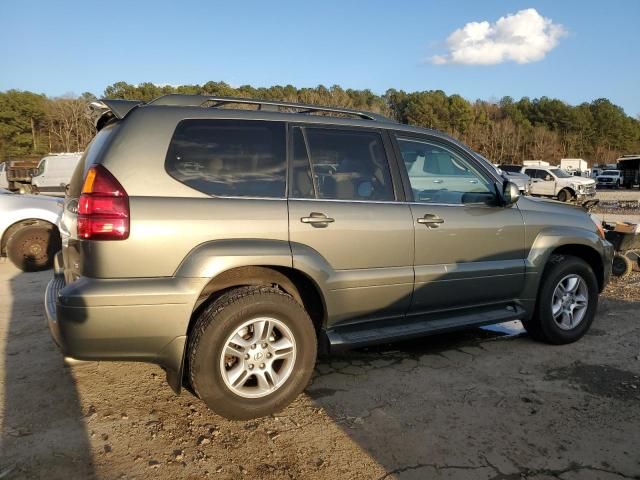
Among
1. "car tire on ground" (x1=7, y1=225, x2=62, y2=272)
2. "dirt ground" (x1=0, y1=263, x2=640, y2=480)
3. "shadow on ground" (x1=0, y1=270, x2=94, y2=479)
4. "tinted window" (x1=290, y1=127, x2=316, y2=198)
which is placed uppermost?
"tinted window" (x1=290, y1=127, x2=316, y2=198)

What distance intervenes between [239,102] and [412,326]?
205 cm

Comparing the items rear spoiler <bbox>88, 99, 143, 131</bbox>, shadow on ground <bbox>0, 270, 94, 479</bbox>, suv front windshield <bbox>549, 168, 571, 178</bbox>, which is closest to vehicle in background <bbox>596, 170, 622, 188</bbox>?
suv front windshield <bbox>549, 168, 571, 178</bbox>

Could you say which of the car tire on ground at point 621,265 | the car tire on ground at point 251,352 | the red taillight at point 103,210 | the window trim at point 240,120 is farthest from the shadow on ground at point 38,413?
the car tire on ground at point 621,265

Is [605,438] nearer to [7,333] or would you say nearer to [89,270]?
[89,270]

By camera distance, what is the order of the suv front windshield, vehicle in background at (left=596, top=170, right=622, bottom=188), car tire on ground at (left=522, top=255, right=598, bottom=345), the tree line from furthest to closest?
the tree line → vehicle in background at (left=596, top=170, right=622, bottom=188) → the suv front windshield → car tire on ground at (left=522, top=255, right=598, bottom=345)

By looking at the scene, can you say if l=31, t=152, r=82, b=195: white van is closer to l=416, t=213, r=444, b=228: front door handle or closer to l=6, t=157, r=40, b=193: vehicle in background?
l=6, t=157, r=40, b=193: vehicle in background

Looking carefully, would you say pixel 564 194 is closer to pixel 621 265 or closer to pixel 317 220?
pixel 621 265

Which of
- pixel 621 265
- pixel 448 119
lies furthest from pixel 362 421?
pixel 448 119

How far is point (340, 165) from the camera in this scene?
11.6ft

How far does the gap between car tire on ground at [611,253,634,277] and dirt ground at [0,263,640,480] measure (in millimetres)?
3126

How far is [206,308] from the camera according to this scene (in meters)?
3.08

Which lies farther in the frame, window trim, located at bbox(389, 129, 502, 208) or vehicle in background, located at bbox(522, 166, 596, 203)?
vehicle in background, located at bbox(522, 166, 596, 203)

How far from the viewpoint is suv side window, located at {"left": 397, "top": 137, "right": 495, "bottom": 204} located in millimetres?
3861

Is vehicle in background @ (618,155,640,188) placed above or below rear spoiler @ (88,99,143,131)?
above
